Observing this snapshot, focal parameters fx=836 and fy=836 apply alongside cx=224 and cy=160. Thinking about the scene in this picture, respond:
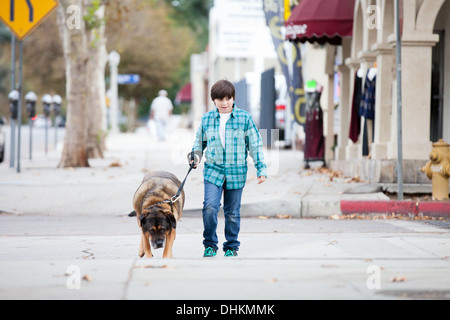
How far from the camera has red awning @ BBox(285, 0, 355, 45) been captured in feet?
55.2

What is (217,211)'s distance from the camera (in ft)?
24.3

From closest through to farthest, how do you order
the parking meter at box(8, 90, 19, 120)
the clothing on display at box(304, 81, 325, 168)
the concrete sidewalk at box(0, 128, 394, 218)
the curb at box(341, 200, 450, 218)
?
the curb at box(341, 200, 450, 218), the concrete sidewalk at box(0, 128, 394, 218), the clothing on display at box(304, 81, 325, 168), the parking meter at box(8, 90, 19, 120)

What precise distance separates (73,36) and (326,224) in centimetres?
920

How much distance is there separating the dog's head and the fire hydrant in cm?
597

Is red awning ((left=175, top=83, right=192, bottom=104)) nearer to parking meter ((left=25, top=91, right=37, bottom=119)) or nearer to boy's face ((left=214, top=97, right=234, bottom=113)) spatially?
parking meter ((left=25, top=91, right=37, bottom=119))

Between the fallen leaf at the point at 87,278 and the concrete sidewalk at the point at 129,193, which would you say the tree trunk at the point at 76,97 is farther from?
the fallen leaf at the point at 87,278

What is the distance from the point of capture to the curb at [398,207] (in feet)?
38.1

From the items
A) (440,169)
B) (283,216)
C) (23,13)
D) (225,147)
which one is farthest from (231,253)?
(23,13)

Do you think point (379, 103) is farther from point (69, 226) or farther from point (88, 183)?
point (69, 226)

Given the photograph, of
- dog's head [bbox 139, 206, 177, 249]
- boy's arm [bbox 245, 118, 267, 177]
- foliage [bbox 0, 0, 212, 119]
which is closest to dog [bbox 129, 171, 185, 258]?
dog's head [bbox 139, 206, 177, 249]

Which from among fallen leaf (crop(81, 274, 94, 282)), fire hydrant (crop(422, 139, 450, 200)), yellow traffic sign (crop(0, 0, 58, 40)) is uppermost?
yellow traffic sign (crop(0, 0, 58, 40))

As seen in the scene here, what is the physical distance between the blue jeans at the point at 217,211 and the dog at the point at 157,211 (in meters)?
0.31

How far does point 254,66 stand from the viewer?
49.1m

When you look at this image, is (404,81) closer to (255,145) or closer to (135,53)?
(255,145)
